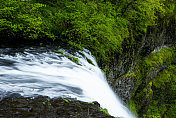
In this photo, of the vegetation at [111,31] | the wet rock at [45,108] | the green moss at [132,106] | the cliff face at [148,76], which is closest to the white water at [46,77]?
the wet rock at [45,108]

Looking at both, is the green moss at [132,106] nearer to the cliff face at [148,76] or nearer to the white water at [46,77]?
the cliff face at [148,76]

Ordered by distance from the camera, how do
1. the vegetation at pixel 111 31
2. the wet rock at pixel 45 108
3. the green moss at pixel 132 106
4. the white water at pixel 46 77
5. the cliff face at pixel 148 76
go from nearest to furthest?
1. the wet rock at pixel 45 108
2. the white water at pixel 46 77
3. the vegetation at pixel 111 31
4. the cliff face at pixel 148 76
5. the green moss at pixel 132 106

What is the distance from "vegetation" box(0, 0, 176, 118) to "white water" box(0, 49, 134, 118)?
3.40 feet

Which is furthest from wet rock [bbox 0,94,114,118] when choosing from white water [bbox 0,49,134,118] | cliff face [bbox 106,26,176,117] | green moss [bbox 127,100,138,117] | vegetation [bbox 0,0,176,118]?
green moss [bbox 127,100,138,117]

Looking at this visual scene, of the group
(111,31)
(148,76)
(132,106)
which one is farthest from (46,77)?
(148,76)

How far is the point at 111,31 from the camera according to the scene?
874 centimetres

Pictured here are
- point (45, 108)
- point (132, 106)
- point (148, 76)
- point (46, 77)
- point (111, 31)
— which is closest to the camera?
point (45, 108)

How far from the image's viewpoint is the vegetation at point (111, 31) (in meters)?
7.12

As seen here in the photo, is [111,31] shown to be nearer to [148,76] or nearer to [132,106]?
[132,106]

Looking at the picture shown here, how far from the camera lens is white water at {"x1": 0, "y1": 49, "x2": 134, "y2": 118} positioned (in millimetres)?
4062

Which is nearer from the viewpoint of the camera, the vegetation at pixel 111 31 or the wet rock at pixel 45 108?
the wet rock at pixel 45 108

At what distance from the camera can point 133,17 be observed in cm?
1173

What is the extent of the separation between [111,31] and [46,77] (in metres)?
4.97

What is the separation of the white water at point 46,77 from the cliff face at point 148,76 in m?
4.64
